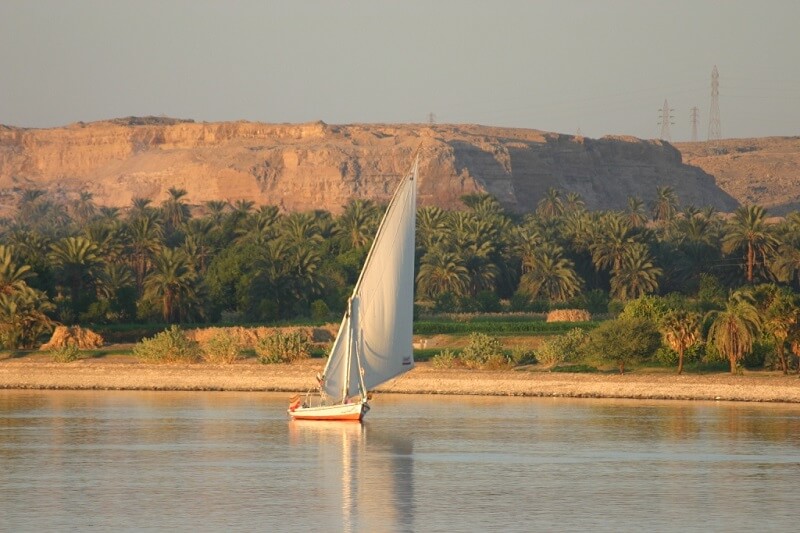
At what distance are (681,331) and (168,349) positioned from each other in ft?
68.6

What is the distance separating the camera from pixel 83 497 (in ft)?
102

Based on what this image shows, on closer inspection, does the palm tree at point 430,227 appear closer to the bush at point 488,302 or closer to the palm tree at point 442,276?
the palm tree at point 442,276

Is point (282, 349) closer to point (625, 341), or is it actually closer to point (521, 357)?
point (521, 357)

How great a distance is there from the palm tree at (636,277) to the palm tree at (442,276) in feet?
30.5

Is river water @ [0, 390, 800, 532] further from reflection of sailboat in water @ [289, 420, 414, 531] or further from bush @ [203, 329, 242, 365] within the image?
bush @ [203, 329, 242, 365]

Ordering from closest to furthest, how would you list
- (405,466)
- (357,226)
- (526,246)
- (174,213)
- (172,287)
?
(405,466) → (172,287) → (526,246) → (357,226) → (174,213)

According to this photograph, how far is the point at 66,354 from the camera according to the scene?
59.4 m

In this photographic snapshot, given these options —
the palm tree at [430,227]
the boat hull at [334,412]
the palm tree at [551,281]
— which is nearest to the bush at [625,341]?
the boat hull at [334,412]

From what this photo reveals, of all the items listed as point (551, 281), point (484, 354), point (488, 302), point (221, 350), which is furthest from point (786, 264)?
point (221, 350)

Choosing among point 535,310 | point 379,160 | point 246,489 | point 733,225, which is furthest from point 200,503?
point 379,160

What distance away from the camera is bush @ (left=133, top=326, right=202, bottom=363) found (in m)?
59.2

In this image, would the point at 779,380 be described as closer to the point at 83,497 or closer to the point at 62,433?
the point at 62,433

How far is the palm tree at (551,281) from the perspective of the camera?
84312 mm

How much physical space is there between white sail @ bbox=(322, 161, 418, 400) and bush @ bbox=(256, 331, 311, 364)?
1424 centimetres
